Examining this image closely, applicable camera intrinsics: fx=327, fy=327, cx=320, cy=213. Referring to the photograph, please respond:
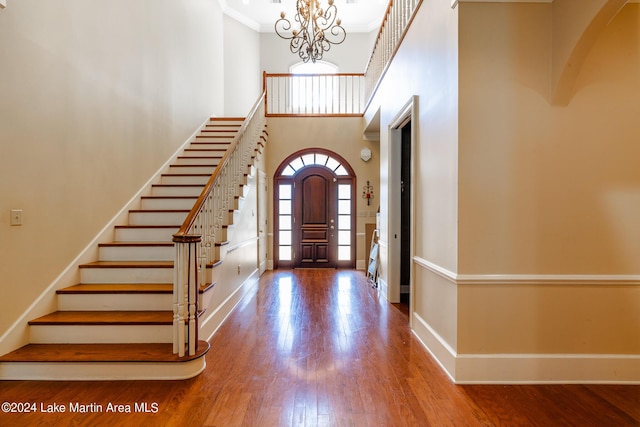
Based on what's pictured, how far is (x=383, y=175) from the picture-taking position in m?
4.80

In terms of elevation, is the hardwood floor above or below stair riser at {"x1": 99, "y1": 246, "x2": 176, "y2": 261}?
below

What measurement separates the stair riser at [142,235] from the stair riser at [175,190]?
2.76 ft

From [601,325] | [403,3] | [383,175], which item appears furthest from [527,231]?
[403,3]

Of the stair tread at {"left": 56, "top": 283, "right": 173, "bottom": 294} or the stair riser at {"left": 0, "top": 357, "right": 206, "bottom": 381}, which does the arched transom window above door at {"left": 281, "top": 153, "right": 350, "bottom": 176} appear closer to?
the stair tread at {"left": 56, "top": 283, "right": 173, "bottom": 294}

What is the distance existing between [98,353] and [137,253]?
47.5 inches

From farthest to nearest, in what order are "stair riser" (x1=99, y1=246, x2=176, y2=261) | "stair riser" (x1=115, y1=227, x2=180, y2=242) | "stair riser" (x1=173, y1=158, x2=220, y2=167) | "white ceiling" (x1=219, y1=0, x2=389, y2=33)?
"white ceiling" (x1=219, y1=0, x2=389, y2=33), "stair riser" (x1=173, y1=158, x2=220, y2=167), "stair riser" (x1=115, y1=227, x2=180, y2=242), "stair riser" (x1=99, y1=246, x2=176, y2=261)

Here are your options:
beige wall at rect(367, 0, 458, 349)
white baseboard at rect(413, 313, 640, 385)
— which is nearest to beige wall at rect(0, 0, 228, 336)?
beige wall at rect(367, 0, 458, 349)

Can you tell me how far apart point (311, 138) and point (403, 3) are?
3.45 metres

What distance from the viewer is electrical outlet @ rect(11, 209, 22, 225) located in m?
2.45

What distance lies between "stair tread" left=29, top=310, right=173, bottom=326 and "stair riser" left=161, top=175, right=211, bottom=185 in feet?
7.52

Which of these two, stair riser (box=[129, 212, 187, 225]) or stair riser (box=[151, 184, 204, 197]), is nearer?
stair riser (box=[129, 212, 187, 225])

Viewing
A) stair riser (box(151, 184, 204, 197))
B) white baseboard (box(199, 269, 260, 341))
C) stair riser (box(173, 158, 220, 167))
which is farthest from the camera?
stair riser (box(173, 158, 220, 167))

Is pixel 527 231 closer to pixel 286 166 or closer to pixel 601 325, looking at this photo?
pixel 601 325

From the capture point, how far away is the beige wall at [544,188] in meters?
2.29
